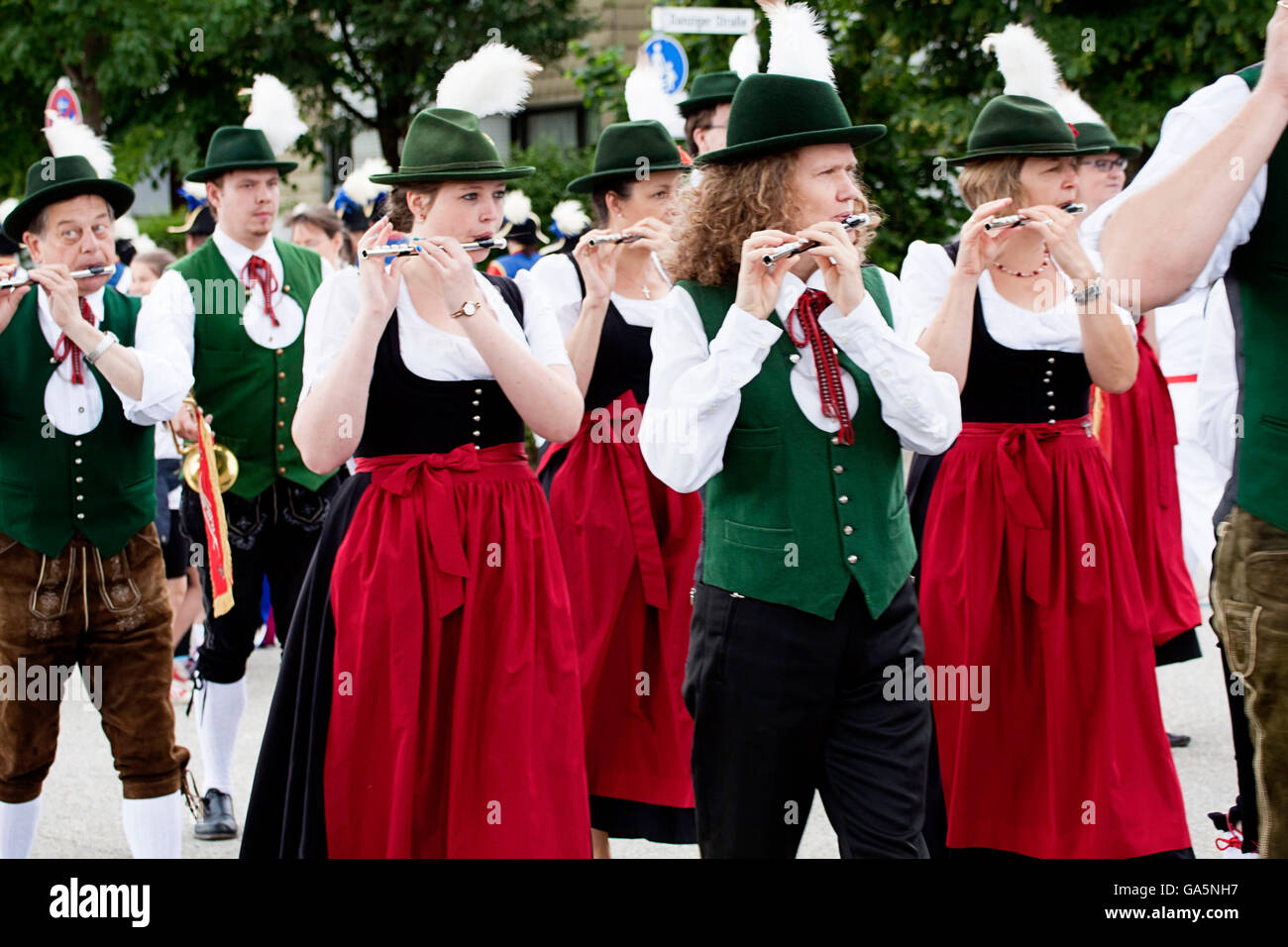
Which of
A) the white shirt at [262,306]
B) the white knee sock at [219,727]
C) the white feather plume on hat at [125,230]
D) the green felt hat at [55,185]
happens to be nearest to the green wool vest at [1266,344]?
the green felt hat at [55,185]

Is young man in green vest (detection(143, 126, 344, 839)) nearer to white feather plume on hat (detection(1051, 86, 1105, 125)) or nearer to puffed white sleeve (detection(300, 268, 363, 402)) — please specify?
puffed white sleeve (detection(300, 268, 363, 402))

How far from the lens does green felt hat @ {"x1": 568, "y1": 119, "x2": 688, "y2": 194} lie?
5223 millimetres

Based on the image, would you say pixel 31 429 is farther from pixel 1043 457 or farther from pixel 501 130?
pixel 501 130

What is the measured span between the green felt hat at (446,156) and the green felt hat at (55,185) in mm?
1120

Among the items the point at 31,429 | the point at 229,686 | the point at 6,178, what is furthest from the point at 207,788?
the point at 6,178

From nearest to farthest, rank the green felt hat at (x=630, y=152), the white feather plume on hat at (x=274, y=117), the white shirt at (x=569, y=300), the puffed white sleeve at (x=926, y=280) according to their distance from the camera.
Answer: the puffed white sleeve at (x=926, y=280) < the white shirt at (x=569, y=300) < the green felt hat at (x=630, y=152) < the white feather plume on hat at (x=274, y=117)

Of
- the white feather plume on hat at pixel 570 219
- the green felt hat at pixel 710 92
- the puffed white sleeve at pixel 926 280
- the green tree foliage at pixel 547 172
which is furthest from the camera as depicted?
the green tree foliage at pixel 547 172

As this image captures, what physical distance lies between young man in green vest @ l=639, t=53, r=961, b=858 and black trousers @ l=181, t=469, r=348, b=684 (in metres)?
2.65

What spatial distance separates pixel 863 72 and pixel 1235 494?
35.4ft

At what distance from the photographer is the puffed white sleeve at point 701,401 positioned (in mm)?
3182

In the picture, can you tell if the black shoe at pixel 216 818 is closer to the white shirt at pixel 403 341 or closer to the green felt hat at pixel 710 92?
the white shirt at pixel 403 341

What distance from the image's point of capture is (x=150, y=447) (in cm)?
482

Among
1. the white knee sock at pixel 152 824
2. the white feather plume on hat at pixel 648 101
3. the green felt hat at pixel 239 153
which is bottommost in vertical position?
the white knee sock at pixel 152 824

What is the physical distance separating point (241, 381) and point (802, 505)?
318cm
